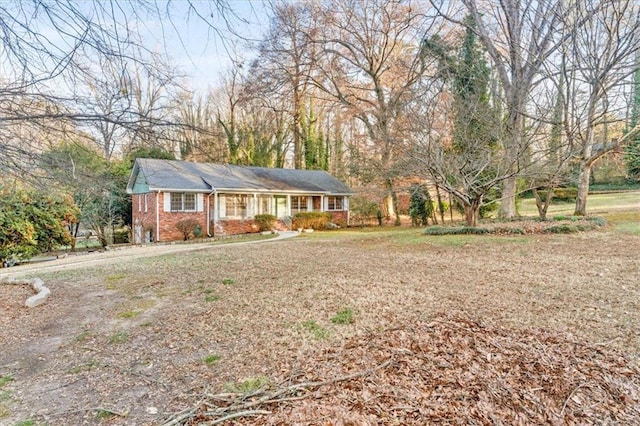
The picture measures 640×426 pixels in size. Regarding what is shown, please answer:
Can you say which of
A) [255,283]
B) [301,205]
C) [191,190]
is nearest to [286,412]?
[255,283]

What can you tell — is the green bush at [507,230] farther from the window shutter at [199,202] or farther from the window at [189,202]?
the window at [189,202]

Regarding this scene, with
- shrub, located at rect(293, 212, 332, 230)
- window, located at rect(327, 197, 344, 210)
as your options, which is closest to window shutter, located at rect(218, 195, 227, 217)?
shrub, located at rect(293, 212, 332, 230)

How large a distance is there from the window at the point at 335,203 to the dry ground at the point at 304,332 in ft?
48.6

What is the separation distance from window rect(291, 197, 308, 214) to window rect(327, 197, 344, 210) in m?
1.57

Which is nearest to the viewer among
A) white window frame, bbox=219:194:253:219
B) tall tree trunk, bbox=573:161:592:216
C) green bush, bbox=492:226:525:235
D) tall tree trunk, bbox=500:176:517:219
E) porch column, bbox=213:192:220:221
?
green bush, bbox=492:226:525:235

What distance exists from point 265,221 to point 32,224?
957cm

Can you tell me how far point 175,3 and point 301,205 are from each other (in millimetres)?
19026

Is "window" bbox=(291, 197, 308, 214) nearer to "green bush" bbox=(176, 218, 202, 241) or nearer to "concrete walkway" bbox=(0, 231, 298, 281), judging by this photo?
"green bush" bbox=(176, 218, 202, 241)

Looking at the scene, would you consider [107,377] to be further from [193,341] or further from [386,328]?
[386,328]

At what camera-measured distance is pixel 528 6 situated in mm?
6328

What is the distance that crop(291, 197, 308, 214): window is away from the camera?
69.8 feet

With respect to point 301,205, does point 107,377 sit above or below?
below

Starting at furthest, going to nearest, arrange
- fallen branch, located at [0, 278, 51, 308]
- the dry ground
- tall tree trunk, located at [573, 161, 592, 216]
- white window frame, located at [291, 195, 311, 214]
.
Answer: white window frame, located at [291, 195, 311, 214] → tall tree trunk, located at [573, 161, 592, 216] → fallen branch, located at [0, 278, 51, 308] → the dry ground

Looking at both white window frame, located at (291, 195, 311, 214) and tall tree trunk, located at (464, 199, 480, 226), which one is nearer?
tall tree trunk, located at (464, 199, 480, 226)
